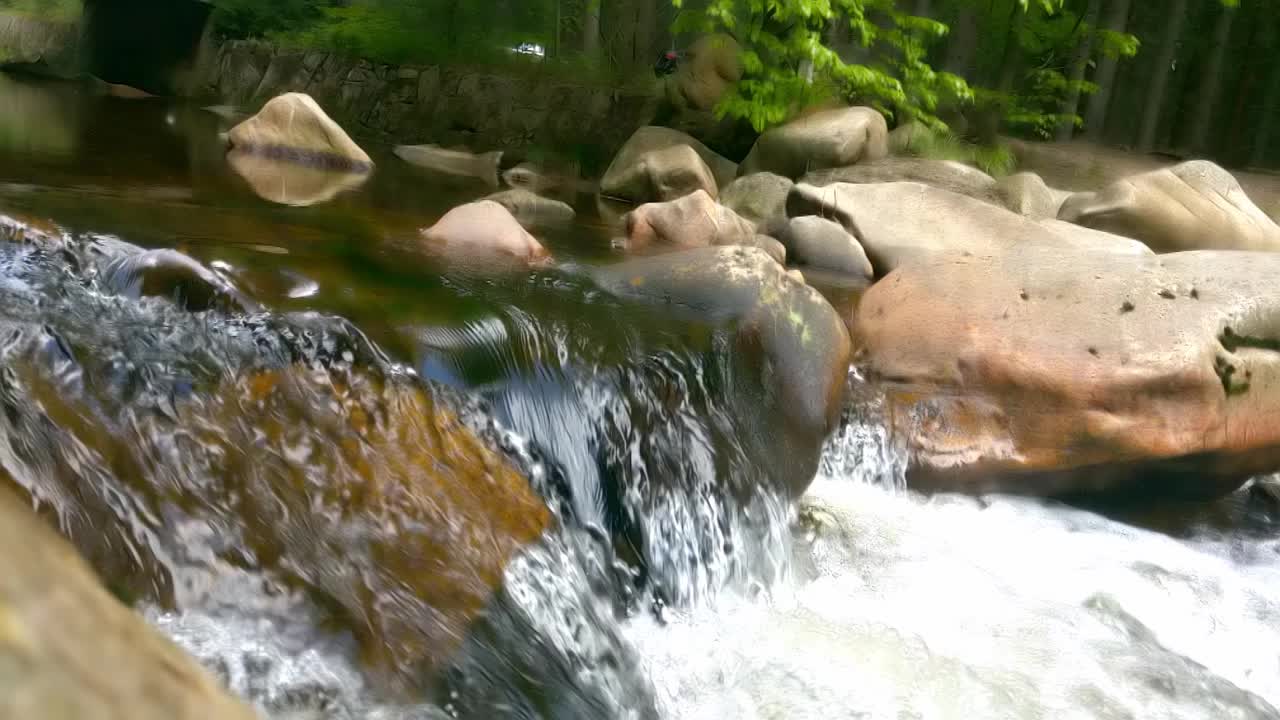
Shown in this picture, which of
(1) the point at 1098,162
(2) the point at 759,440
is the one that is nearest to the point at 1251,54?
(1) the point at 1098,162

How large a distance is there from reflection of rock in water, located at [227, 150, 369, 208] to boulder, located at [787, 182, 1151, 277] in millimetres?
4103

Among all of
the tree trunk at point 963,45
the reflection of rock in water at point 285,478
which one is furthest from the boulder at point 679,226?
the tree trunk at point 963,45

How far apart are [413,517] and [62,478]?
0.93m

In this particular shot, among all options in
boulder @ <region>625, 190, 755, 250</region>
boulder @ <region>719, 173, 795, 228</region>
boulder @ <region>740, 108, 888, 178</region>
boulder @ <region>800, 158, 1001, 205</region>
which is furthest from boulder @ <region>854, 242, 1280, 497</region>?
boulder @ <region>740, 108, 888, 178</region>

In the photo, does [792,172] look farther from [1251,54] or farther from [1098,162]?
[1251,54]

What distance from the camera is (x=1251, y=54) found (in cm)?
1479

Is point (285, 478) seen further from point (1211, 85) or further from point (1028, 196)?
point (1211, 85)

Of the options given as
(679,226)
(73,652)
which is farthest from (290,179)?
(73,652)

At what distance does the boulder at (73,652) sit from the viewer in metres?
0.81

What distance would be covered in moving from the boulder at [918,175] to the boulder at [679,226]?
11.3ft

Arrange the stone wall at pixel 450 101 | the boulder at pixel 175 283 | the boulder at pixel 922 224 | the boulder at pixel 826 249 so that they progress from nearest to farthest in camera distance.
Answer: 1. the boulder at pixel 175 283
2. the boulder at pixel 922 224
3. the boulder at pixel 826 249
4. the stone wall at pixel 450 101

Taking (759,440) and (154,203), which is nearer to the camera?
(759,440)

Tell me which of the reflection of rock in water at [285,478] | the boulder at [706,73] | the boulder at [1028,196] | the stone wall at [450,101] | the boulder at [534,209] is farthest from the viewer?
the stone wall at [450,101]

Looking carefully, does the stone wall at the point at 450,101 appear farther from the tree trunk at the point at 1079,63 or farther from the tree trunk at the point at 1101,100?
the tree trunk at the point at 1101,100
